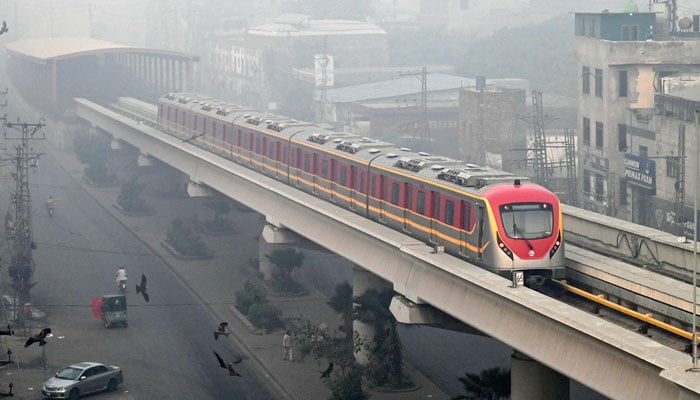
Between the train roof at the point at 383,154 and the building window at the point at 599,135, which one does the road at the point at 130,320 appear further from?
the building window at the point at 599,135

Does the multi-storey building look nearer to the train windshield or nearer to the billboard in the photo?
the train windshield

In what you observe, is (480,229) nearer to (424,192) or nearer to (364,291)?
(424,192)

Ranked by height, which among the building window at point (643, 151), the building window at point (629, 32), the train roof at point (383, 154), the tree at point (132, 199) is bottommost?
the tree at point (132, 199)

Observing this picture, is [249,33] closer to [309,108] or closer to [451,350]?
[309,108]

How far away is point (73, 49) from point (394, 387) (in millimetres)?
109410

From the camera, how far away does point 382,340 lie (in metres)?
52.0

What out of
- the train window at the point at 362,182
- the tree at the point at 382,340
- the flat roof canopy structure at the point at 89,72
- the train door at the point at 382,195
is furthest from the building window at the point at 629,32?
the flat roof canopy structure at the point at 89,72

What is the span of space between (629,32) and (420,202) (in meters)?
47.0

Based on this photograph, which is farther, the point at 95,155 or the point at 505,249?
the point at 95,155

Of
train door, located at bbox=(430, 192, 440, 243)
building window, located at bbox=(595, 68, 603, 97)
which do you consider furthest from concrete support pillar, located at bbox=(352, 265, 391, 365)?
building window, located at bbox=(595, 68, 603, 97)

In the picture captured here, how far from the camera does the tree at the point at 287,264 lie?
225 ft

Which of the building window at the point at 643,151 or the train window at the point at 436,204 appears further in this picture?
the building window at the point at 643,151

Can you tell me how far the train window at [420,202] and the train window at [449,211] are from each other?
94.0 inches

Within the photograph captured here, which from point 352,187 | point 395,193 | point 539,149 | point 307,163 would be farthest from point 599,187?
point 395,193
